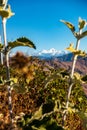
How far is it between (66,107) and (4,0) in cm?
183

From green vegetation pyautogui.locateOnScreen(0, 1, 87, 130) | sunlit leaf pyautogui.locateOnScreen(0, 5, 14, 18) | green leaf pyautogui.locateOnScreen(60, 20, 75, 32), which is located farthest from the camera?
green leaf pyautogui.locateOnScreen(60, 20, 75, 32)

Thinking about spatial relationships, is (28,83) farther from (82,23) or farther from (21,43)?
(82,23)

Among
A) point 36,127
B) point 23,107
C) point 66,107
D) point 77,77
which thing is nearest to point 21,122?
point 36,127

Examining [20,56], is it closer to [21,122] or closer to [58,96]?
[21,122]

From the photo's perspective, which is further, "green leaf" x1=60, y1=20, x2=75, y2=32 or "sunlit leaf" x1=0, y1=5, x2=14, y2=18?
"green leaf" x1=60, y1=20, x2=75, y2=32

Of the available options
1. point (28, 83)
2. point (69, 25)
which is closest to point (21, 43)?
point (28, 83)

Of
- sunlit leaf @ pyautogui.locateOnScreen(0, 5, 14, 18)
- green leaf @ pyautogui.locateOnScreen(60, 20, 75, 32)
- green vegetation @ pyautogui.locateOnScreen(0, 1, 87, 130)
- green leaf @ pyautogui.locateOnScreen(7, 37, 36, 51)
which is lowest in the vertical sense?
green vegetation @ pyautogui.locateOnScreen(0, 1, 87, 130)

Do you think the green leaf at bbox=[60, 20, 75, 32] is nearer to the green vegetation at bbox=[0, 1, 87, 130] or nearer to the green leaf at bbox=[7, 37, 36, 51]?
the green vegetation at bbox=[0, 1, 87, 130]

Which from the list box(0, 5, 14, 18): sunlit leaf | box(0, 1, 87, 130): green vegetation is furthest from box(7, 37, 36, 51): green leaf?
box(0, 5, 14, 18): sunlit leaf

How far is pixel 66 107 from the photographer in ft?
16.4

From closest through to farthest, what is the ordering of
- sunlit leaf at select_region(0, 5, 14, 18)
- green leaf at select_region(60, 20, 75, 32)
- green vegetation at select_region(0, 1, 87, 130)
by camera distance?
green vegetation at select_region(0, 1, 87, 130) < sunlit leaf at select_region(0, 5, 14, 18) < green leaf at select_region(60, 20, 75, 32)

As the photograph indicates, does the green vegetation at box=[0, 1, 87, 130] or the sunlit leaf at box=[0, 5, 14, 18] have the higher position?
the sunlit leaf at box=[0, 5, 14, 18]

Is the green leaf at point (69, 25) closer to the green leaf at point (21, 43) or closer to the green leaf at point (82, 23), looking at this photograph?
the green leaf at point (82, 23)

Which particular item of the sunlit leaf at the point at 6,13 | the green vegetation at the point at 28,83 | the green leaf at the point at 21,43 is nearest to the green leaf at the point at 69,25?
the green vegetation at the point at 28,83
